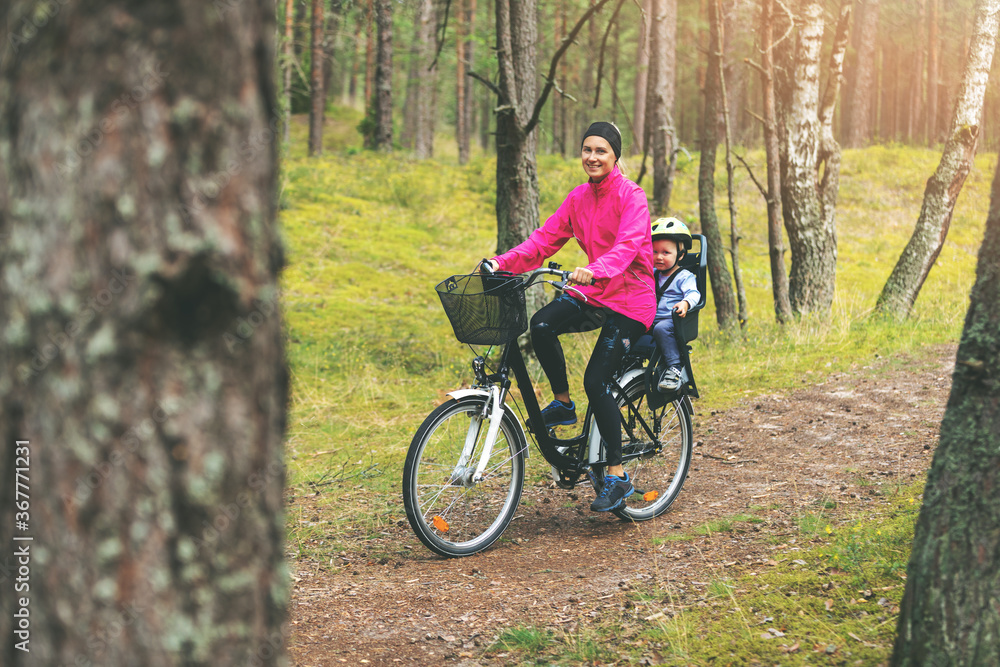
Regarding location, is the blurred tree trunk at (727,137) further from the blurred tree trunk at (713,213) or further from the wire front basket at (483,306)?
the wire front basket at (483,306)

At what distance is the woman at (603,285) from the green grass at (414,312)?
53.9 inches

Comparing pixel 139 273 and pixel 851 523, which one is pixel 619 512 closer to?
pixel 851 523

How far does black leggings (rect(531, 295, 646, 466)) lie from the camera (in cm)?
440

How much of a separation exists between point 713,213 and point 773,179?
0.86 metres

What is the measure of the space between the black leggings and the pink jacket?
0.27ft

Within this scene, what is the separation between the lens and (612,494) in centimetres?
455

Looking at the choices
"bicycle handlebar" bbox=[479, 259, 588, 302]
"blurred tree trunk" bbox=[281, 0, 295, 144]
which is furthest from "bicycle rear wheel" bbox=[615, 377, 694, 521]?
"blurred tree trunk" bbox=[281, 0, 295, 144]

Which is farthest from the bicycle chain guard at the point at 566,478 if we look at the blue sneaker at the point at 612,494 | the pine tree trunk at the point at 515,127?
the pine tree trunk at the point at 515,127

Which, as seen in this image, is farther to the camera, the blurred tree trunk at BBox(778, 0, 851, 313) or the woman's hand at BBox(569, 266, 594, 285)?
the blurred tree trunk at BBox(778, 0, 851, 313)

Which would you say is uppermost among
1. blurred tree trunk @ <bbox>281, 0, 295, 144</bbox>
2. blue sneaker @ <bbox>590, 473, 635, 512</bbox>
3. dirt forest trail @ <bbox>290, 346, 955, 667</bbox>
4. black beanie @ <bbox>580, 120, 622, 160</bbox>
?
blurred tree trunk @ <bbox>281, 0, 295, 144</bbox>

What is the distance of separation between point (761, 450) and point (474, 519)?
237cm

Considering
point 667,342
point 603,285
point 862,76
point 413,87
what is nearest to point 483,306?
point 603,285

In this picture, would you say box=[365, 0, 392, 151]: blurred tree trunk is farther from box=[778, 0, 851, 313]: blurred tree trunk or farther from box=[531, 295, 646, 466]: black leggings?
box=[531, 295, 646, 466]: black leggings

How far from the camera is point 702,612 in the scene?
3.36m
